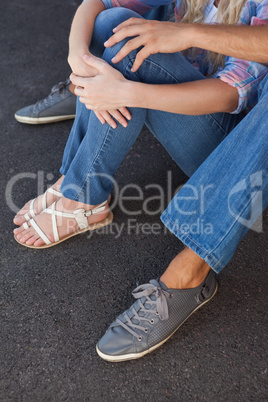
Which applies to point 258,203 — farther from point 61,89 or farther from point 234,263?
point 61,89

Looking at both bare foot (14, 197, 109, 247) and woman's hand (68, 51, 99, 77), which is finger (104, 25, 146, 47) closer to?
woman's hand (68, 51, 99, 77)

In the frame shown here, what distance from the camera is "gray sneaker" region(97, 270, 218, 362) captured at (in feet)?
3.57

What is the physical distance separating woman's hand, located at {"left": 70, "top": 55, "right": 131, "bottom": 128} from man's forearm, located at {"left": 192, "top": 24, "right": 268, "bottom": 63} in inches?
8.4

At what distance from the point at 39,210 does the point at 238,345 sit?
0.72m

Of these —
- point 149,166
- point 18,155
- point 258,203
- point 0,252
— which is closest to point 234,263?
point 258,203

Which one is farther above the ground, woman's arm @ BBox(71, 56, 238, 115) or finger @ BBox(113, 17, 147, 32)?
finger @ BBox(113, 17, 147, 32)

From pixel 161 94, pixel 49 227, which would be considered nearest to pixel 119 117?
pixel 161 94

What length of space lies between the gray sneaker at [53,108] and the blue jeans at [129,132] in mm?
569

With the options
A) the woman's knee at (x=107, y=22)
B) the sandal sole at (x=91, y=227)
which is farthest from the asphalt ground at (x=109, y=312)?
the woman's knee at (x=107, y=22)

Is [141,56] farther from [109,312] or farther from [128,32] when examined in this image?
[109,312]

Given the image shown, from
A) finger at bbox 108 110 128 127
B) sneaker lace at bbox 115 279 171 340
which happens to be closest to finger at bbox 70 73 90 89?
finger at bbox 108 110 128 127

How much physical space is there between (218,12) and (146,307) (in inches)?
31.6

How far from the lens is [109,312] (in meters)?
1.21

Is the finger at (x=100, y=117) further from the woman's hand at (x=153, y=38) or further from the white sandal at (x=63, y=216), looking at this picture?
the white sandal at (x=63, y=216)
